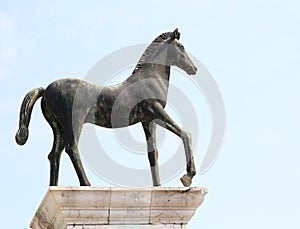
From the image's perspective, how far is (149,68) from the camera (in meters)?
9.75

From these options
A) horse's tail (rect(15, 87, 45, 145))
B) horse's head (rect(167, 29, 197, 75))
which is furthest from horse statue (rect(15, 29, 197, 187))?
horse's head (rect(167, 29, 197, 75))

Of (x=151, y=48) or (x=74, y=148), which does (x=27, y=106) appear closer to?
(x=74, y=148)

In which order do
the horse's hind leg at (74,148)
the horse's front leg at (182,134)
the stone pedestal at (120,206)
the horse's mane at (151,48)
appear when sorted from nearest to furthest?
the stone pedestal at (120,206) < the horse's hind leg at (74,148) < the horse's front leg at (182,134) < the horse's mane at (151,48)

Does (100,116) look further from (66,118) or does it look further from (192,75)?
(192,75)

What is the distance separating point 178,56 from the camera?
9.93 meters

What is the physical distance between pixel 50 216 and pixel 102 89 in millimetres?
1845

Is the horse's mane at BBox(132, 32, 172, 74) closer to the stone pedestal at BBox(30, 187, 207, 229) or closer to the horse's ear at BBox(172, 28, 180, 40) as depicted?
the horse's ear at BBox(172, 28, 180, 40)

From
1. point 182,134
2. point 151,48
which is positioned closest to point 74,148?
point 182,134

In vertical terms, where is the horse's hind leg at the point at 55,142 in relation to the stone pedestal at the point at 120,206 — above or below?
above

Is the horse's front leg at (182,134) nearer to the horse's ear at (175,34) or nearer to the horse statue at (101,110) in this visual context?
the horse statue at (101,110)

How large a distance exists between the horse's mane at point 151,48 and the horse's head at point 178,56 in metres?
0.09

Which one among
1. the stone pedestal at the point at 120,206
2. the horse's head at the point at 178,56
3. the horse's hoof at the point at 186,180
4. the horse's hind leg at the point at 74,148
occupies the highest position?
the horse's head at the point at 178,56

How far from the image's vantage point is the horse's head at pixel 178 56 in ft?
32.4

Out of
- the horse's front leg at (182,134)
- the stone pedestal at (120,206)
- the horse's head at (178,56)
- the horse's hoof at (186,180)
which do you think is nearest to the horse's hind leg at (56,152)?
the stone pedestal at (120,206)
